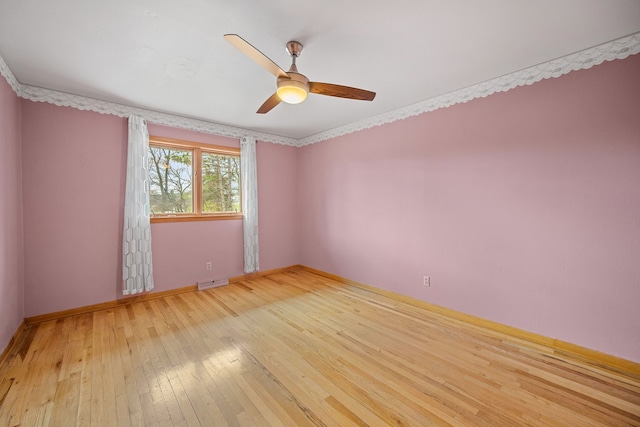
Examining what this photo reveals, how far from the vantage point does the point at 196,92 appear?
2.71 metres

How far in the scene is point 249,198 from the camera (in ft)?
13.4

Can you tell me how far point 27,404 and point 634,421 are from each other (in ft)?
11.8

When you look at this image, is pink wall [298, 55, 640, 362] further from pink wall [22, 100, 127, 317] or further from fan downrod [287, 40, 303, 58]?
pink wall [22, 100, 127, 317]

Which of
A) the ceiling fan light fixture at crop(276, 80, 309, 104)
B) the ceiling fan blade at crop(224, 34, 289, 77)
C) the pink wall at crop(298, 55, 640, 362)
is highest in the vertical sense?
the ceiling fan blade at crop(224, 34, 289, 77)

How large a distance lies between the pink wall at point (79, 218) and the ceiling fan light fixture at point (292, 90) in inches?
94.0

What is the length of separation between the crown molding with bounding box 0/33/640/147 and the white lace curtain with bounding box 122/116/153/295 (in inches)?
11.7

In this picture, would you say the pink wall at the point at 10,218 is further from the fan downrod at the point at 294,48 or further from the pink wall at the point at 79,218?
the fan downrod at the point at 294,48

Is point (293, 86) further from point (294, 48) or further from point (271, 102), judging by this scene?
point (271, 102)

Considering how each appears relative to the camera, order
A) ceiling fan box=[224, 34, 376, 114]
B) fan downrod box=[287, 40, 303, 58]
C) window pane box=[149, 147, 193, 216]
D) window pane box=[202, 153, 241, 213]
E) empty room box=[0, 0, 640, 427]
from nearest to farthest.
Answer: empty room box=[0, 0, 640, 427]
ceiling fan box=[224, 34, 376, 114]
fan downrod box=[287, 40, 303, 58]
window pane box=[149, 147, 193, 216]
window pane box=[202, 153, 241, 213]

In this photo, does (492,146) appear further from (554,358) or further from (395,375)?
(395,375)

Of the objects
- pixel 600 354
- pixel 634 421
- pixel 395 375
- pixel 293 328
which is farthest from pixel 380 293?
pixel 634 421

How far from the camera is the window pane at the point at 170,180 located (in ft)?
11.2

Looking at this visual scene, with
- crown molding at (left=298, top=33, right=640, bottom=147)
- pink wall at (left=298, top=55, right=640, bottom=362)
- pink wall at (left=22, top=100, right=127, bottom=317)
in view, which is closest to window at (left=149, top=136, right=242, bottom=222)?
pink wall at (left=22, top=100, right=127, bottom=317)

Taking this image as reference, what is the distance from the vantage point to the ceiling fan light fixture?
1.76 meters
